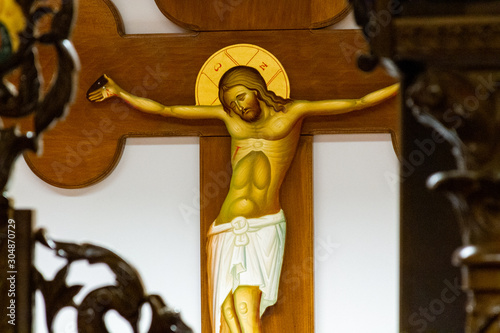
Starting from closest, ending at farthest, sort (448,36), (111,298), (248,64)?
1. (448,36)
2. (111,298)
3. (248,64)

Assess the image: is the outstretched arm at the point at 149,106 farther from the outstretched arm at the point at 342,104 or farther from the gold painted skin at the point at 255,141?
the outstretched arm at the point at 342,104

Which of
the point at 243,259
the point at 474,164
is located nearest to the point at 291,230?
the point at 243,259

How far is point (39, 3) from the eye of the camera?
70cm

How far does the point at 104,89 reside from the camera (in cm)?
423

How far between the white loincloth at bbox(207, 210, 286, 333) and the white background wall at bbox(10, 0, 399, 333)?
0.13 metres

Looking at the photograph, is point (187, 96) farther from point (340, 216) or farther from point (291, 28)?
point (340, 216)

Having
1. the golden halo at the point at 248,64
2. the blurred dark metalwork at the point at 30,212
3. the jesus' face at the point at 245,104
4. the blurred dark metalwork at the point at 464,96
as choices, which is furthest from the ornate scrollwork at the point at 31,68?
the golden halo at the point at 248,64

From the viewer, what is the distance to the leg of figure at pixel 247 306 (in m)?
4.14

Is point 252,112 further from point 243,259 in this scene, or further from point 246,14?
point 243,259

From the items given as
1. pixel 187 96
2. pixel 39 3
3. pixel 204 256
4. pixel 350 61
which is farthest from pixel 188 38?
pixel 39 3

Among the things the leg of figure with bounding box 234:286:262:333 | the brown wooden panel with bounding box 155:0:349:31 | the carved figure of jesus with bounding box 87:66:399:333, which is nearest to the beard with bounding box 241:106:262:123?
the carved figure of jesus with bounding box 87:66:399:333

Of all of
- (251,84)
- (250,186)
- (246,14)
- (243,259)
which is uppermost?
(246,14)

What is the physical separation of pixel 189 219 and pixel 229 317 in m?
0.52

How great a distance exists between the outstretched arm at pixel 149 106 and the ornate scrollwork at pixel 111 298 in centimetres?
350
